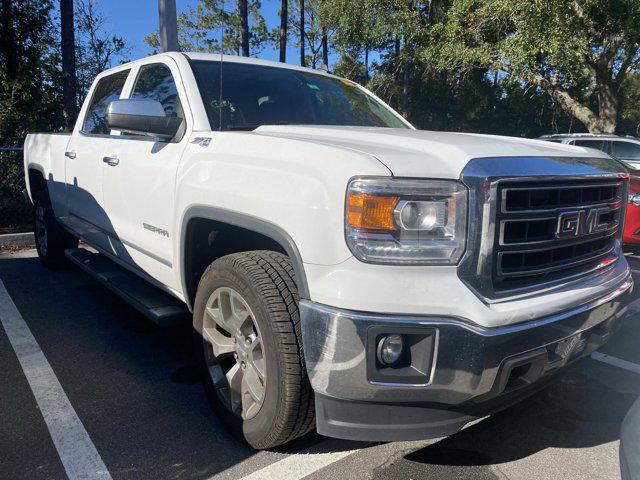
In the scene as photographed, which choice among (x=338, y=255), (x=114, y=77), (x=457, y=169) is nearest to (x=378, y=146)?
(x=457, y=169)

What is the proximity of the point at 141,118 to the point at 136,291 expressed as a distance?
1.25 m

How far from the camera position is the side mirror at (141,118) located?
2.83 m

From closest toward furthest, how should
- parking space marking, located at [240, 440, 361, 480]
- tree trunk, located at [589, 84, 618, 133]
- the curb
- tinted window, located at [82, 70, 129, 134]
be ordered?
1. parking space marking, located at [240, 440, 361, 480]
2. tinted window, located at [82, 70, 129, 134]
3. the curb
4. tree trunk, located at [589, 84, 618, 133]

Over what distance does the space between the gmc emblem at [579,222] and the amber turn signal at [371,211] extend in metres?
0.78

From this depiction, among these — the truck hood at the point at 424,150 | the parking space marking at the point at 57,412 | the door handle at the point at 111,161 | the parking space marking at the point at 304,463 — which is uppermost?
the truck hood at the point at 424,150

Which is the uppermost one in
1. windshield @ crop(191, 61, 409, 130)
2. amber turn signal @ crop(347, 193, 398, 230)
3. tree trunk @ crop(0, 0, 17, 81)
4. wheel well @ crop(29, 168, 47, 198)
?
tree trunk @ crop(0, 0, 17, 81)

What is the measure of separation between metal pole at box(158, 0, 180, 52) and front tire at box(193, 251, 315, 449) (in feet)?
16.0

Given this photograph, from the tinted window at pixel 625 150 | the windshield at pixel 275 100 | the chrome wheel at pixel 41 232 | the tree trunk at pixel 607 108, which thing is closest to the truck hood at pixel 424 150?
the windshield at pixel 275 100

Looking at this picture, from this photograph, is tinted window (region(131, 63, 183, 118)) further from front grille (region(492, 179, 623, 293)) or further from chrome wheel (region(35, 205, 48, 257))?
chrome wheel (region(35, 205, 48, 257))

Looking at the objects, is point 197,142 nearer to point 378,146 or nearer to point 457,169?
point 378,146

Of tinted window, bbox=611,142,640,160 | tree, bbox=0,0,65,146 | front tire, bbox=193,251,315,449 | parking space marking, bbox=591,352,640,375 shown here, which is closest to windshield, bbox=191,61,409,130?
front tire, bbox=193,251,315,449

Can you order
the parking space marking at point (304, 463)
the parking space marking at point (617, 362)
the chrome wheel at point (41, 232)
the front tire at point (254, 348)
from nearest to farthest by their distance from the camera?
1. the front tire at point (254, 348)
2. the parking space marking at point (304, 463)
3. the parking space marking at point (617, 362)
4. the chrome wheel at point (41, 232)

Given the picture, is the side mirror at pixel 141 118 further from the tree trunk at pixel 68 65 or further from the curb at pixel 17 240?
the tree trunk at pixel 68 65

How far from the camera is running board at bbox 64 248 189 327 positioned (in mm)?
2998
